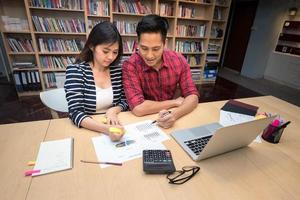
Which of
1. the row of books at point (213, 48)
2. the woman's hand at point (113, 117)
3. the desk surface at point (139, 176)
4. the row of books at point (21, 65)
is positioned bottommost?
the row of books at point (21, 65)

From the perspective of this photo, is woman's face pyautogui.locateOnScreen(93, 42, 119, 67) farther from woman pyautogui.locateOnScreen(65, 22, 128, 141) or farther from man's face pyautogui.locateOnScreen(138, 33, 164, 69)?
man's face pyautogui.locateOnScreen(138, 33, 164, 69)

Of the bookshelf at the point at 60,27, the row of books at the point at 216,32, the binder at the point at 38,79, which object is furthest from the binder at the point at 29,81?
the row of books at the point at 216,32

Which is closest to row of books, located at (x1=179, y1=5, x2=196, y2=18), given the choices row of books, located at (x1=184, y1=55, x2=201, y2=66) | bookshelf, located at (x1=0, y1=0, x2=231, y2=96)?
bookshelf, located at (x1=0, y1=0, x2=231, y2=96)

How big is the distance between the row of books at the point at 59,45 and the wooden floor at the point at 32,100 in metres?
0.86

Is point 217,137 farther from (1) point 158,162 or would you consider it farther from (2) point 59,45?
(2) point 59,45

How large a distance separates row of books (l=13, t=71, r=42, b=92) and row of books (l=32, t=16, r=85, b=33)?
743mm

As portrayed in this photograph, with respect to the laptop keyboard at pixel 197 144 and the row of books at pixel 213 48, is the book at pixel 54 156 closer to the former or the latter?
the laptop keyboard at pixel 197 144

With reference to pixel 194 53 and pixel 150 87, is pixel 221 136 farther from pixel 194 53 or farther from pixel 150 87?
pixel 194 53

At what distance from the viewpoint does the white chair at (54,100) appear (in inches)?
53.0

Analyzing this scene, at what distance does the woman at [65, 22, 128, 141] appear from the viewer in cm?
111

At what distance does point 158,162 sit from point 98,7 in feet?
10.2

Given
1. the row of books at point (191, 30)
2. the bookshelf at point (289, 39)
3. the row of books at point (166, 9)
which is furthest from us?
the bookshelf at point (289, 39)

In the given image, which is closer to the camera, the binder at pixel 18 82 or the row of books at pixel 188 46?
the binder at pixel 18 82

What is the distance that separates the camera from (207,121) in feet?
3.95
